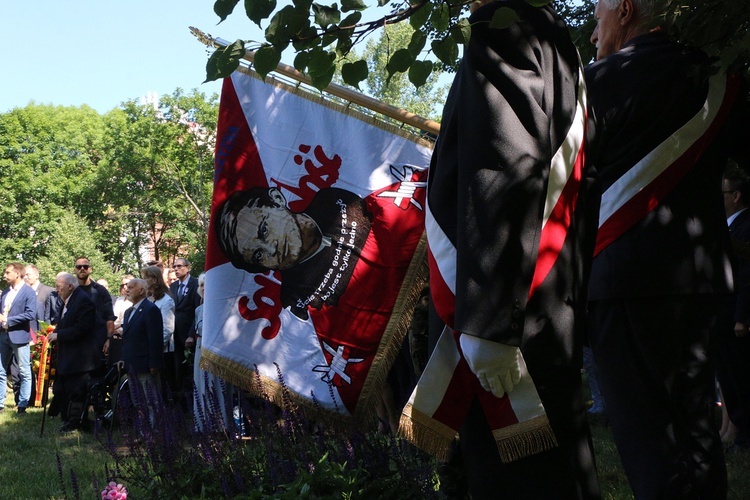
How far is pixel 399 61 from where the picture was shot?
2.80 meters

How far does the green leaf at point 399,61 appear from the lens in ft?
9.15

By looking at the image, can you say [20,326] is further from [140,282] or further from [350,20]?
[350,20]

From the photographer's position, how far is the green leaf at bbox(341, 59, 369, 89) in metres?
2.83

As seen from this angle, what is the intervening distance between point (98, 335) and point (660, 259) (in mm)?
10121

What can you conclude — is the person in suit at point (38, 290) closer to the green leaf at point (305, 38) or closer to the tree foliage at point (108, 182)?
the green leaf at point (305, 38)

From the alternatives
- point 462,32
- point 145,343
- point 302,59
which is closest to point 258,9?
point 302,59

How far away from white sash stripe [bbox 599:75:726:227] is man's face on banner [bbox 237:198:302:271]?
2.34m

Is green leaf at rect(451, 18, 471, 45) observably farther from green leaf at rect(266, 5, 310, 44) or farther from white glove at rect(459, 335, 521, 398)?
white glove at rect(459, 335, 521, 398)

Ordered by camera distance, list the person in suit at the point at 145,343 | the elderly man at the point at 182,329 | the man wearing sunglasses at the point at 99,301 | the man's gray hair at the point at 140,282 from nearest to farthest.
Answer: the person in suit at the point at 145,343
the man's gray hair at the point at 140,282
the elderly man at the point at 182,329
the man wearing sunglasses at the point at 99,301

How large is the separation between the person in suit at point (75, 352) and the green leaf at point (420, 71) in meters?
8.68

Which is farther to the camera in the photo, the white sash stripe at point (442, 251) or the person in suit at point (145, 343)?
the person in suit at point (145, 343)

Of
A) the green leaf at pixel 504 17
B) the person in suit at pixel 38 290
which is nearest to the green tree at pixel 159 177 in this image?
the person in suit at pixel 38 290

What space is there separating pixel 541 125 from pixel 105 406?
9192mm

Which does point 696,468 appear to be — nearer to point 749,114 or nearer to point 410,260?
point 749,114
